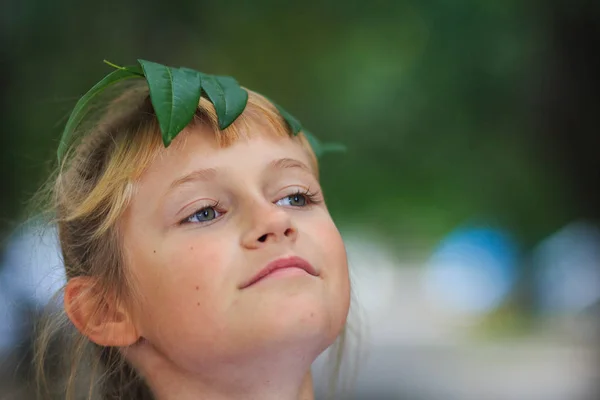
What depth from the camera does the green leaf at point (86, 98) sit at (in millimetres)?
795

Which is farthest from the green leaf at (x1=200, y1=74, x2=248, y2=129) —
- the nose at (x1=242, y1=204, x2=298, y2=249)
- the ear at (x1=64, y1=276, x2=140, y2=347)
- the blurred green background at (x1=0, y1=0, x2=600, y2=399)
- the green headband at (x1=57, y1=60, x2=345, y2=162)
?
the blurred green background at (x1=0, y1=0, x2=600, y2=399)

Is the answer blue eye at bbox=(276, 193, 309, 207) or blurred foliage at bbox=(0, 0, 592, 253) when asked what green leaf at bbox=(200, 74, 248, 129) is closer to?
blue eye at bbox=(276, 193, 309, 207)

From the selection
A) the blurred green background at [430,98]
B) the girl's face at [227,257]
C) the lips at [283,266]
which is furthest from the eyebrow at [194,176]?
the blurred green background at [430,98]

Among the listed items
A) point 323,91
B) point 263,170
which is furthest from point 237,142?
point 323,91

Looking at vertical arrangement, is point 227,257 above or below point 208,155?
below

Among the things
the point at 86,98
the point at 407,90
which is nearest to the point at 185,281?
the point at 86,98

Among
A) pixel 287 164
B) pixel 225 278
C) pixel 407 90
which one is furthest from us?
pixel 407 90

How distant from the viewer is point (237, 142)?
2.61ft

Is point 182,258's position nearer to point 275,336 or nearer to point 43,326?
point 275,336

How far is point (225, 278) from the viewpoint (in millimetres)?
728

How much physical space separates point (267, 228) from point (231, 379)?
0.17 meters

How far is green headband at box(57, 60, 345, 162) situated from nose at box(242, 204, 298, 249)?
11 cm

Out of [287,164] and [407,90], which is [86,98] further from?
[407,90]

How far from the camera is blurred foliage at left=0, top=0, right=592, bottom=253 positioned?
2609 millimetres
